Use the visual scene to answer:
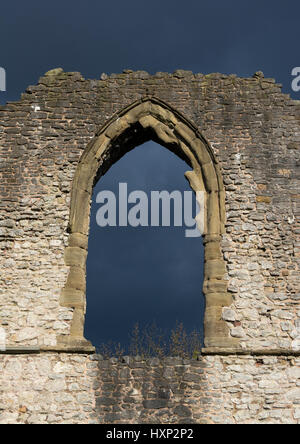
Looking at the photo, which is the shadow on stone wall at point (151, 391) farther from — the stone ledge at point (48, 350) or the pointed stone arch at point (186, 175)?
the pointed stone arch at point (186, 175)

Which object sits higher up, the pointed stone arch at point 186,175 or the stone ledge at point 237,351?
the pointed stone arch at point 186,175

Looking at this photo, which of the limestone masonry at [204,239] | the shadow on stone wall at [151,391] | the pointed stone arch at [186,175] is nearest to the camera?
the shadow on stone wall at [151,391]

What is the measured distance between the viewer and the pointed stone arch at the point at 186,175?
8648 millimetres

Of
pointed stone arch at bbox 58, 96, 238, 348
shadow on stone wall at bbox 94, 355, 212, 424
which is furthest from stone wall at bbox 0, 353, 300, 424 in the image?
pointed stone arch at bbox 58, 96, 238, 348

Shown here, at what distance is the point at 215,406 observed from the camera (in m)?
8.03

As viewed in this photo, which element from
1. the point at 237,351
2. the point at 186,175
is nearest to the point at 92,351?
the point at 237,351

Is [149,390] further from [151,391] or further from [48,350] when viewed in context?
[48,350]

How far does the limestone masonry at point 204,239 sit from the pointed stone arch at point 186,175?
0.02 m

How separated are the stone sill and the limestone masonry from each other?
0.05 feet

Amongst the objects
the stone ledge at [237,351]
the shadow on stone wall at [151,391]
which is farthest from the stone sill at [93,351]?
the shadow on stone wall at [151,391]

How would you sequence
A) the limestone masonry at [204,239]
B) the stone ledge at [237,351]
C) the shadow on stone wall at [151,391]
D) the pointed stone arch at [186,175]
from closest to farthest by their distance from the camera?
the shadow on stone wall at [151,391], the limestone masonry at [204,239], the stone ledge at [237,351], the pointed stone arch at [186,175]

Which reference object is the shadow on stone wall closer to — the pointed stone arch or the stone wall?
the stone wall
